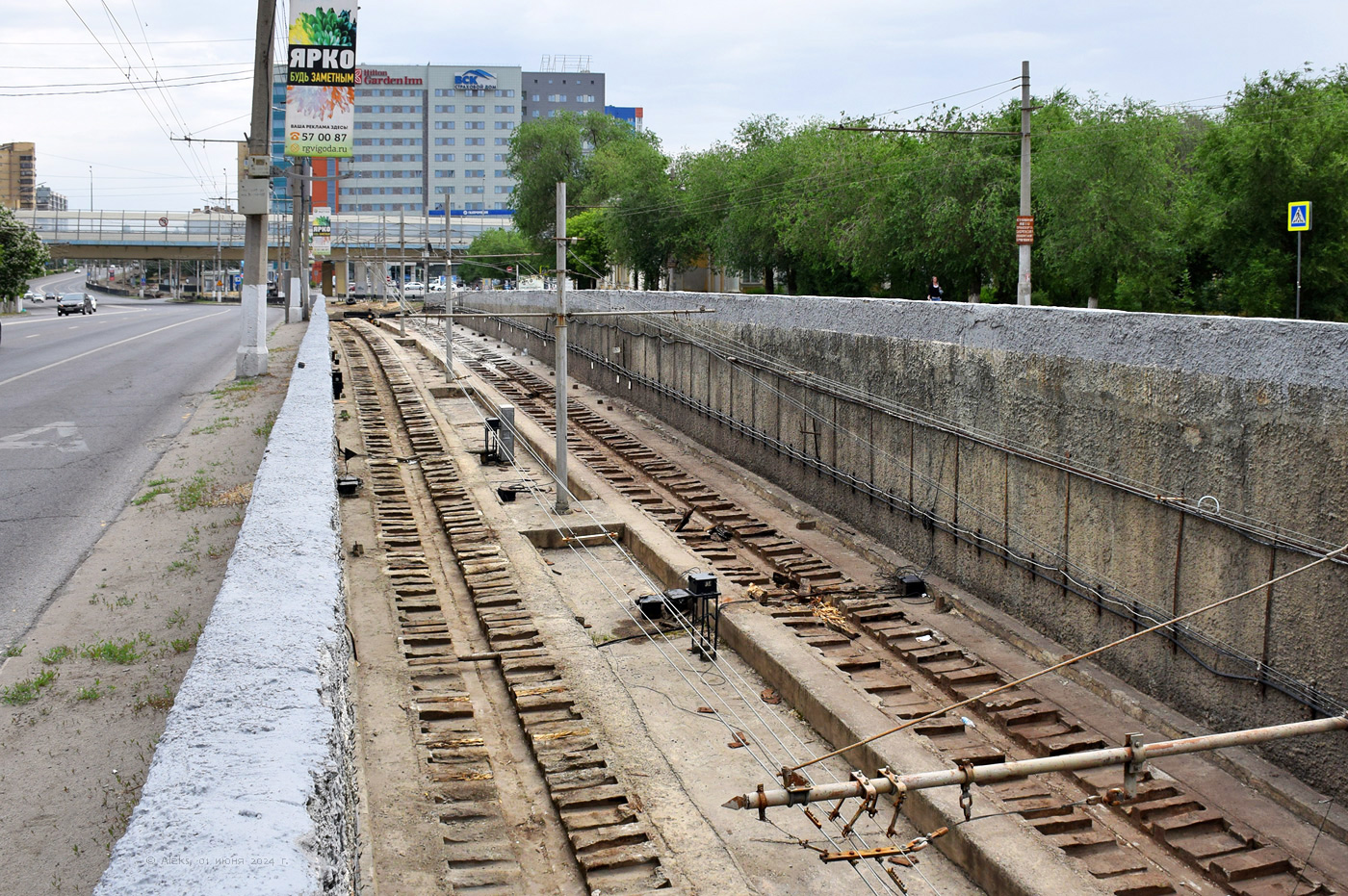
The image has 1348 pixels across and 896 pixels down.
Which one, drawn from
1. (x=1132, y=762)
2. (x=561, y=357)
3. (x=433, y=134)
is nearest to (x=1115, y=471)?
(x=1132, y=762)

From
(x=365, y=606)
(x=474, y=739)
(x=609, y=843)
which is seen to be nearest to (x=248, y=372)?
(x=365, y=606)

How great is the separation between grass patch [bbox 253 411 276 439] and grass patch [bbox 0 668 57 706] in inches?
360

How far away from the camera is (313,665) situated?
4.04m

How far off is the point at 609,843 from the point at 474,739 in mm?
2123

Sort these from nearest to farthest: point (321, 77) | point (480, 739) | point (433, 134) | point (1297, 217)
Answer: point (480, 739)
point (1297, 217)
point (321, 77)
point (433, 134)

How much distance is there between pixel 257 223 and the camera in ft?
80.3

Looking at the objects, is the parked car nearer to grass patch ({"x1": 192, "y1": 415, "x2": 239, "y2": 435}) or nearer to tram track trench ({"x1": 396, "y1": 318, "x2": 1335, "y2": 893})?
grass patch ({"x1": 192, "y1": 415, "x2": 239, "y2": 435})

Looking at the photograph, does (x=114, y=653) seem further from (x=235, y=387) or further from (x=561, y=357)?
(x=235, y=387)

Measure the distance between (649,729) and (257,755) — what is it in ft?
28.1

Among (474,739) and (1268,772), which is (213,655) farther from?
(1268,772)

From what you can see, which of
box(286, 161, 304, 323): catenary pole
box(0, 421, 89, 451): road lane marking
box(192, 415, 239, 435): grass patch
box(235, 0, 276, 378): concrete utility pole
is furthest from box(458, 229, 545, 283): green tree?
box(192, 415, 239, 435): grass patch

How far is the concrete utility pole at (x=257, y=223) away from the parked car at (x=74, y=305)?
4237 centimetres

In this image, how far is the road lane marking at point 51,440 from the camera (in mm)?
16203

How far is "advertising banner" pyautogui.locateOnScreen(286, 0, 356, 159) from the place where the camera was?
84.7ft
